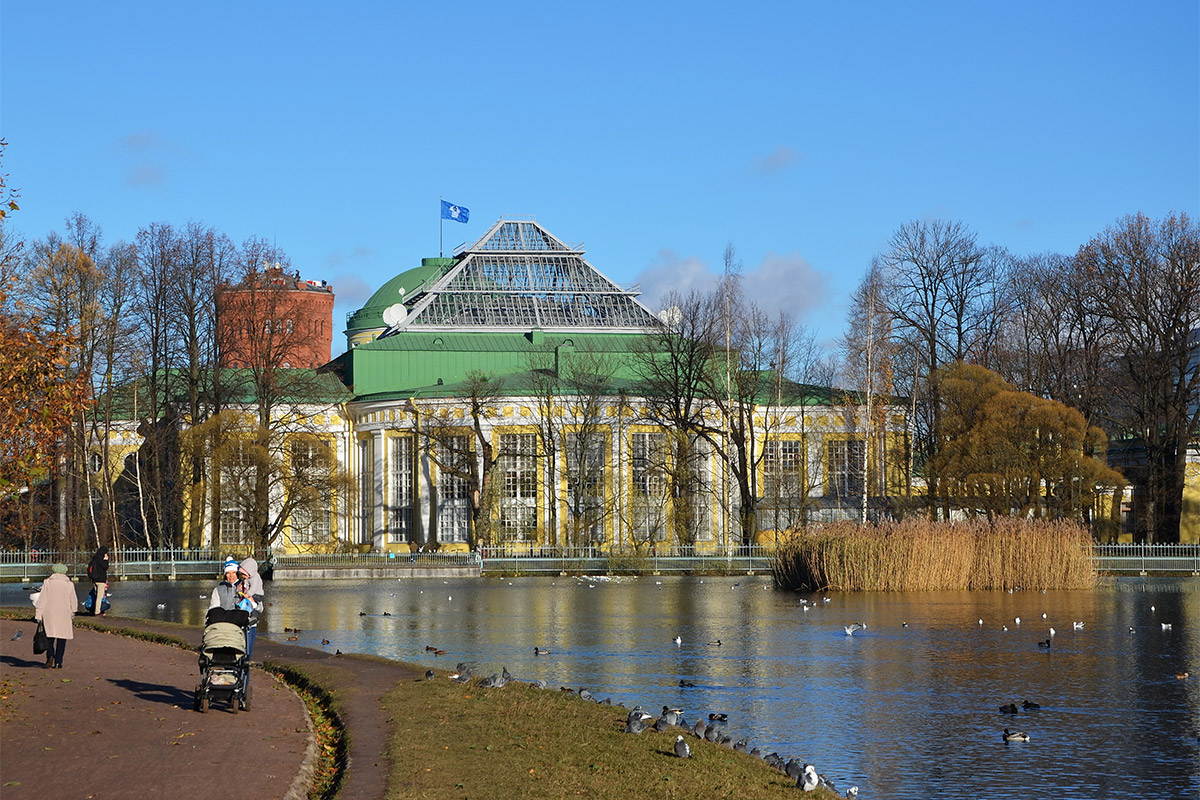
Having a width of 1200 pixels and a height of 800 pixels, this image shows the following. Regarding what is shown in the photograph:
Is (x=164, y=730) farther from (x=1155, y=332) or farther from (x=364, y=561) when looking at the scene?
(x=1155, y=332)

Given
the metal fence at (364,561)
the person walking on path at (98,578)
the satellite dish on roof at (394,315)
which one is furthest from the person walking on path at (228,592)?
the satellite dish on roof at (394,315)

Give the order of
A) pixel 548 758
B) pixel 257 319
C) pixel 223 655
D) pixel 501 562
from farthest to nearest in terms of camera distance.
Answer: pixel 257 319 → pixel 501 562 → pixel 223 655 → pixel 548 758

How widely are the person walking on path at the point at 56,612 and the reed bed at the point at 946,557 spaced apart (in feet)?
88.7

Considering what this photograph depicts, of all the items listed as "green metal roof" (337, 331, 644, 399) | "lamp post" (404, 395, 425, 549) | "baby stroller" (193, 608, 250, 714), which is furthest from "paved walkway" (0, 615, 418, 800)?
"green metal roof" (337, 331, 644, 399)

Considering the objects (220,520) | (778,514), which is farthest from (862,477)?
(220,520)

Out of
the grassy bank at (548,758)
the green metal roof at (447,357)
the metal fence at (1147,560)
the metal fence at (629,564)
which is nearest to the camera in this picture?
the grassy bank at (548,758)

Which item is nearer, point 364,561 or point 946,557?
point 946,557

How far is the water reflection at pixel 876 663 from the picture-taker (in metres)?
17.1

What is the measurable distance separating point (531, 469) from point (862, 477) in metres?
16.4

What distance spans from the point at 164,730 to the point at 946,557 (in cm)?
3229

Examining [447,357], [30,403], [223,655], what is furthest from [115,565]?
[223,655]

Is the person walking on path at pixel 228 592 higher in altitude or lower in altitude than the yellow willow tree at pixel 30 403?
lower

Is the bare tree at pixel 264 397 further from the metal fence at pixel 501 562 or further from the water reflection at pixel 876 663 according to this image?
the water reflection at pixel 876 663

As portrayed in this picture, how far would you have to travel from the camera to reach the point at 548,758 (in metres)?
15.2
